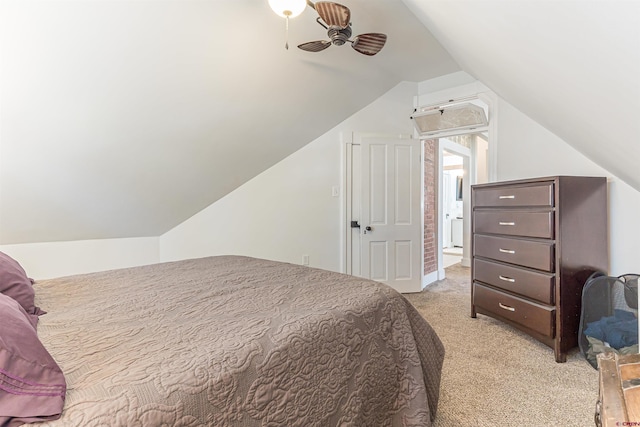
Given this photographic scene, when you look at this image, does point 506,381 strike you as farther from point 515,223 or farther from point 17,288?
point 17,288

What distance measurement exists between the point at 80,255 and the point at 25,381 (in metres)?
3.04

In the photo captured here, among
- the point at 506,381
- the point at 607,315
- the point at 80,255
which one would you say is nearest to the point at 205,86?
the point at 80,255

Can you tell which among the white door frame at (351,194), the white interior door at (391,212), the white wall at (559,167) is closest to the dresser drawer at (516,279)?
the white wall at (559,167)

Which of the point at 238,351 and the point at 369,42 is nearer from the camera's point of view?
the point at 238,351

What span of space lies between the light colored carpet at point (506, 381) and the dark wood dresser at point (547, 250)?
0.14 metres

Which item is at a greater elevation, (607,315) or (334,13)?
(334,13)

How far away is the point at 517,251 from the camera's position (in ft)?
8.54

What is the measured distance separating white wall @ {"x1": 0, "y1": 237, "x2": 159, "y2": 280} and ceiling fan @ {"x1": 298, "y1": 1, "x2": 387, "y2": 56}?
273cm

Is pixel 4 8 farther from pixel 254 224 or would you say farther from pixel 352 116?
pixel 352 116

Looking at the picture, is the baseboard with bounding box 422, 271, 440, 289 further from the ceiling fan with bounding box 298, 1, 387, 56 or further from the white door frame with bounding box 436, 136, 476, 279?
the ceiling fan with bounding box 298, 1, 387, 56

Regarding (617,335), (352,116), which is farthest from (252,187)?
(617,335)

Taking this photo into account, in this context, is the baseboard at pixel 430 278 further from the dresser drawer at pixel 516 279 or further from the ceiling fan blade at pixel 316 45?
the ceiling fan blade at pixel 316 45

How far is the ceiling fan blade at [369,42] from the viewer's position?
7.17 ft

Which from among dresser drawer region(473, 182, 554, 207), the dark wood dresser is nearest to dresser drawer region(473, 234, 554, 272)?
the dark wood dresser
